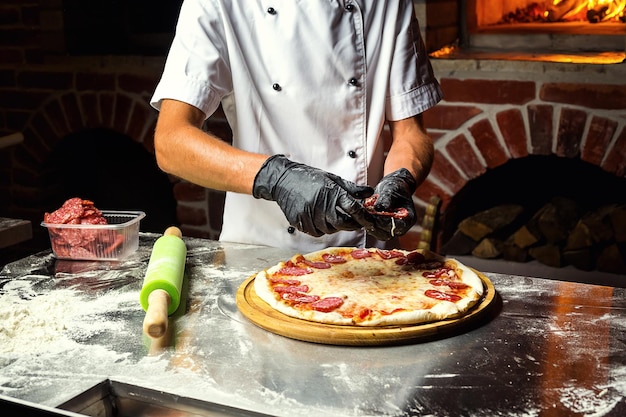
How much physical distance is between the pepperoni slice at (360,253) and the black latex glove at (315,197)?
0.23 m

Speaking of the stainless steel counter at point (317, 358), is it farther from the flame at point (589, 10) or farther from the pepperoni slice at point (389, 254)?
the flame at point (589, 10)

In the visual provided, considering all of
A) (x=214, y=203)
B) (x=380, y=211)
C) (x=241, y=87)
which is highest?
(x=241, y=87)

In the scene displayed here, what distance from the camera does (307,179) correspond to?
67.3 inches

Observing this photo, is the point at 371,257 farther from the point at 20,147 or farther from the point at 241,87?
the point at 20,147

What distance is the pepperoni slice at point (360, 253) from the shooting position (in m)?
1.96

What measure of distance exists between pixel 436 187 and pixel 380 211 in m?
1.56

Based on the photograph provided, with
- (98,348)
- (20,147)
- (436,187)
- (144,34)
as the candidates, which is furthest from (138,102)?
(98,348)

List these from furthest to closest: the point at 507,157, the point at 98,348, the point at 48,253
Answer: the point at 507,157
the point at 48,253
the point at 98,348

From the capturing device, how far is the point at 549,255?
10.9 ft

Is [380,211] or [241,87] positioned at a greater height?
[241,87]

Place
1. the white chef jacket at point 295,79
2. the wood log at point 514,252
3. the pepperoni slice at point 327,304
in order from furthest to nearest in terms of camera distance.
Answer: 1. the wood log at point 514,252
2. the white chef jacket at point 295,79
3. the pepperoni slice at point 327,304

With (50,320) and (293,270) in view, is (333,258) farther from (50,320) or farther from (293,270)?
(50,320)

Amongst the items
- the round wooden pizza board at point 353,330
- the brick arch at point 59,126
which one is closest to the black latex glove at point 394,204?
the round wooden pizza board at point 353,330

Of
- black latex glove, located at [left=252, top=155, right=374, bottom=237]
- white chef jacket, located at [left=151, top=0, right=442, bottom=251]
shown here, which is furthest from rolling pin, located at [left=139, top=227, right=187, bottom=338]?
white chef jacket, located at [left=151, top=0, right=442, bottom=251]
